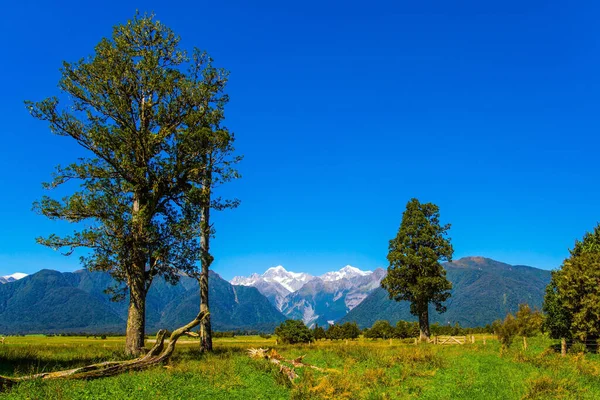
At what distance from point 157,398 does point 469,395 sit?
11.7 meters

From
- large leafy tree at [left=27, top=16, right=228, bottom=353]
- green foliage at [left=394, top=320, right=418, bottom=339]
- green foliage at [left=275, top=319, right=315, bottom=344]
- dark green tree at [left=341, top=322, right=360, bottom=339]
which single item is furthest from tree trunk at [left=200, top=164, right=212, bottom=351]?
dark green tree at [left=341, top=322, right=360, bottom=339]

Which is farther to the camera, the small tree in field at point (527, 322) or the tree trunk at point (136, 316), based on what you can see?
the small tree in field at point (527, 322)

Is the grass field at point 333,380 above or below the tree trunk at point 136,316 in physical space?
below

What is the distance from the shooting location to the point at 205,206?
27.1 m

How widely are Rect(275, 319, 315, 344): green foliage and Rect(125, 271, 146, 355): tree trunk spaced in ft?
215

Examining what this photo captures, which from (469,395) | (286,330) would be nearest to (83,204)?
(469,395)

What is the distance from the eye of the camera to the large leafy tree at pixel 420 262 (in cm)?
5201

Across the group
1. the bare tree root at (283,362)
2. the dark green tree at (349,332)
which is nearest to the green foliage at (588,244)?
the bare tree root at (283,362)

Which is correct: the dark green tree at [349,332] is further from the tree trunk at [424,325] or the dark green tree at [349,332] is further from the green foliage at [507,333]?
the green foliage at [507,333]

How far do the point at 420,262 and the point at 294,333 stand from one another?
44.1 meters

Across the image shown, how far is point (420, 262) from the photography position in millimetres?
52312

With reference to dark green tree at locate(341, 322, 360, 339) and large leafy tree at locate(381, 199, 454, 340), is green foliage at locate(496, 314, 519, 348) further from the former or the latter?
dark green tree at locate(341, 322, 360, 339)

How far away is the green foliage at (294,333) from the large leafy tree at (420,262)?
125 feet

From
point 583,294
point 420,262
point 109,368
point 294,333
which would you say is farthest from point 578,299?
point 294,333
